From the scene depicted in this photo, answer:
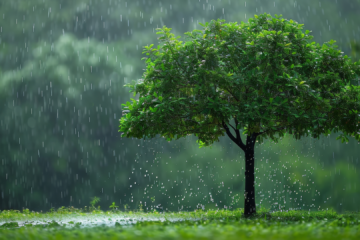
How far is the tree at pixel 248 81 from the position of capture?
10781 mm

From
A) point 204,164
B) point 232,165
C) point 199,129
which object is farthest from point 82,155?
point 199,129

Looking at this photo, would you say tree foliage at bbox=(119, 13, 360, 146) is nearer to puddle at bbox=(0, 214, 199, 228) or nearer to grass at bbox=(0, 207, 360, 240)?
puddle at bbox=(0, 214, 199, 228)

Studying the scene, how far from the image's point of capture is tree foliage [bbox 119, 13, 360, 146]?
35.4ft

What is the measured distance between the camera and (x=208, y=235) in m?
5.42

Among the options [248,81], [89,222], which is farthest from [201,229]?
[89,222]

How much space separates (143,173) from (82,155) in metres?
5.42

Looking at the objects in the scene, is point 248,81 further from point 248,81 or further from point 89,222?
point 89,222

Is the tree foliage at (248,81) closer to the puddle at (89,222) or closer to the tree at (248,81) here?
the tree at (248,81)

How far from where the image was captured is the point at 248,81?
36.7 feet

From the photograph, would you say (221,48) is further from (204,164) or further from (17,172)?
(17,172)

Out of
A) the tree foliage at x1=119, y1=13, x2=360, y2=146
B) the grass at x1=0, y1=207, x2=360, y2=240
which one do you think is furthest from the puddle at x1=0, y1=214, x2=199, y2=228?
the tree foliage at x1=119, y1=13, x2=360, y2=146

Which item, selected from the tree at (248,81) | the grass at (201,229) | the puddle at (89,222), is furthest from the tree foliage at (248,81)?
the grass at (201,229)

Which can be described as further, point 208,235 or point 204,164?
point 204,164

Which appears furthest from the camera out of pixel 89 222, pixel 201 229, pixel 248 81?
pixel 89 222
